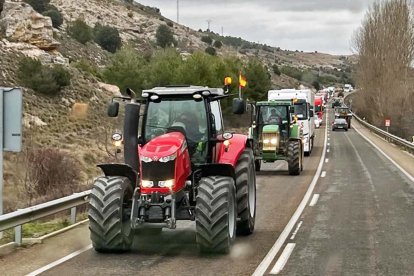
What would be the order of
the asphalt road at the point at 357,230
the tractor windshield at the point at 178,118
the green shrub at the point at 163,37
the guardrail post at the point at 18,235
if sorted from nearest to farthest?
the asphalt road at the point at 357,230
the tractor windshield at the point at 178,118
the guardrail post at the point at 18,235
the green shrub at the point at 163,37

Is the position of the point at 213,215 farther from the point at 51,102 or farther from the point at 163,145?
the point at 51,102

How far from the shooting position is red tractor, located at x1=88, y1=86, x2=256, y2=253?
29.8ft

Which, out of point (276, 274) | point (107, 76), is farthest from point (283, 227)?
point (107, 76)

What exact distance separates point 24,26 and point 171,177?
135ft

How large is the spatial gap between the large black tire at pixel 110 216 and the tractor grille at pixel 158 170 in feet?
1.83

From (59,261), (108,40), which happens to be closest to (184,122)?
(59,261)

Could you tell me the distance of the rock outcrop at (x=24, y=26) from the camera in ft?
153

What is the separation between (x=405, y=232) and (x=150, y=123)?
5118mm

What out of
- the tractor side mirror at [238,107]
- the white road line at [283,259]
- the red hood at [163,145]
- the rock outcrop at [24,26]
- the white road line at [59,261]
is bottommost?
the white road line at [59,261]

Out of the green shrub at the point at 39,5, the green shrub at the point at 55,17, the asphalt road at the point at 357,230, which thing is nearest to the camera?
the asphalt road at the point at 357,230

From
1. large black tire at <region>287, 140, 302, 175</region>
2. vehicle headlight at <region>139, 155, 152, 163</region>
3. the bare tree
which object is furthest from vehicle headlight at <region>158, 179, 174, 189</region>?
the bare tree

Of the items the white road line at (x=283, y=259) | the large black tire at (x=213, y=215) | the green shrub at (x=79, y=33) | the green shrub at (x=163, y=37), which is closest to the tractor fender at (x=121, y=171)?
the large black tire at (x=213, y=215)

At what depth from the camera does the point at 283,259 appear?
9.16 meters

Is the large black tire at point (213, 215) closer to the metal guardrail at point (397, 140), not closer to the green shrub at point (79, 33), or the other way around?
the metal guardrail at point (397, 140)
